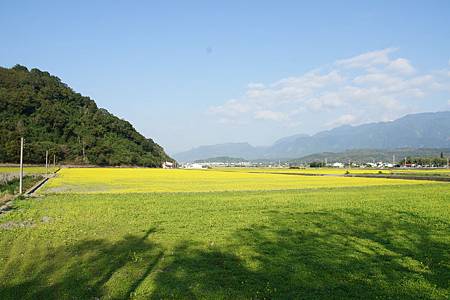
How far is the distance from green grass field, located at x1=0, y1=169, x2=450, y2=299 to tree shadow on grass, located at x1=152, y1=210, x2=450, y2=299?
0.02 metres

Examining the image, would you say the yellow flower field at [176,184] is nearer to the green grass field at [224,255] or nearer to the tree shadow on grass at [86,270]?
the green grass field at [224,255]

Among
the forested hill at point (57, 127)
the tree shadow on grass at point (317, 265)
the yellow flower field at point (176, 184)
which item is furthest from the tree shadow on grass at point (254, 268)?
the forested hill at point (57, 127)

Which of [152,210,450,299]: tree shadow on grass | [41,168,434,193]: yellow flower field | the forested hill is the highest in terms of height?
the forested hill

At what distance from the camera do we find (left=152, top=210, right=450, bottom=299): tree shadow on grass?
7.68 metres

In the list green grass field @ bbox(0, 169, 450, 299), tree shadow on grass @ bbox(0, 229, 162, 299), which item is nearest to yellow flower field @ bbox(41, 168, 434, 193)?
green grass field @ bbox(0, 169, 450, 299)

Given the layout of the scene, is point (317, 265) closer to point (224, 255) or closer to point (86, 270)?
point (224, 255)

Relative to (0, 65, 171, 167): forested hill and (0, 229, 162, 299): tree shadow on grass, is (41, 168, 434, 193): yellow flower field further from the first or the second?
(0, 65, 171, 167): forested hill

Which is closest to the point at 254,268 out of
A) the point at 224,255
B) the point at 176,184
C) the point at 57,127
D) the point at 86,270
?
the point at 224,255

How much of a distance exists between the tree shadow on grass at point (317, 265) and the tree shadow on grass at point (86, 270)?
2.33 ft

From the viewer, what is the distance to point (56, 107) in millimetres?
103500

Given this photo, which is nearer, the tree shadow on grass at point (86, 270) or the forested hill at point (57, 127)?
the tree shadow on grass at point (86, 270)

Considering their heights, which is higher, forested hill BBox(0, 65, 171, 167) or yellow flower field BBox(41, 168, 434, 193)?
forested hill BBox(0, 65, 171, 167)

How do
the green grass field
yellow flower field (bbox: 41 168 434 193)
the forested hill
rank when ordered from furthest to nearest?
the forested hill < yellow flower field (bbox: 41 168 434 193) < the green grass field

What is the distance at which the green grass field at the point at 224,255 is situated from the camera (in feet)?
25.7
